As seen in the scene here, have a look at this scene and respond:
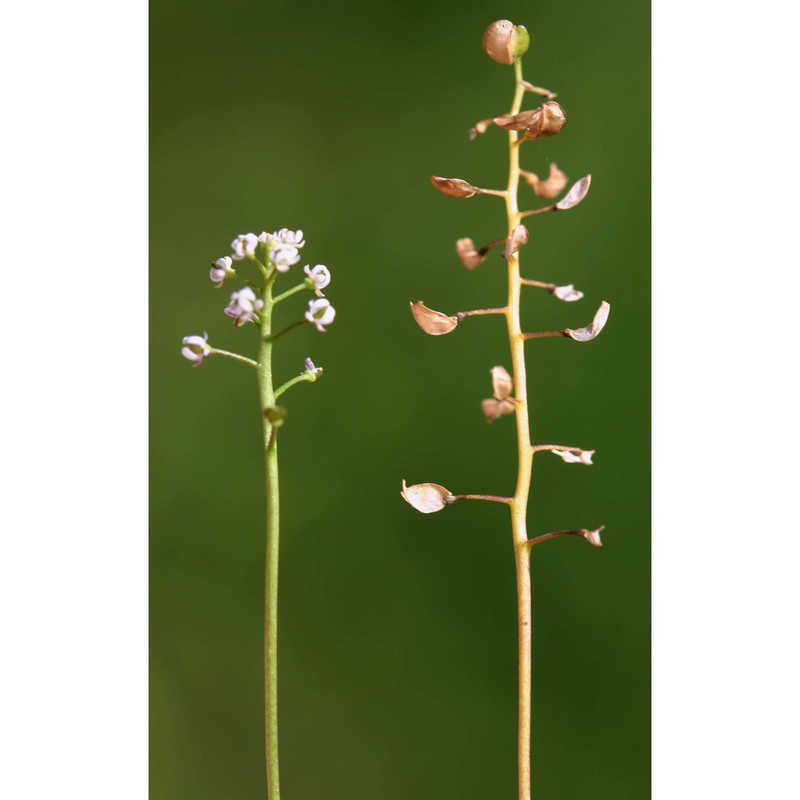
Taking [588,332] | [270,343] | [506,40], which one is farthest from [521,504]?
[506,40]

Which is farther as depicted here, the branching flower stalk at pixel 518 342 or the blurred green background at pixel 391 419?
the blurred green background at pixel 391 419

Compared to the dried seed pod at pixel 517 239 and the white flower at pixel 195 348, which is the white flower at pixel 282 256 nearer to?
the white flower at pixel 195 348

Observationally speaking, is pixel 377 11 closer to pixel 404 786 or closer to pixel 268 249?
pixel 268 249

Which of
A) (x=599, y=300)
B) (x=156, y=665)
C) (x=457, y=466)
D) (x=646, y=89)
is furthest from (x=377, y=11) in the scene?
(x=156, y=665)

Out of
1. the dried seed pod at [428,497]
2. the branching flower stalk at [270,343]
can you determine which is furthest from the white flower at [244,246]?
the dried seed pod at [428,497]

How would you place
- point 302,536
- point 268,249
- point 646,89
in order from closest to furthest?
point 268,249 < point 646,89 < point 302,536

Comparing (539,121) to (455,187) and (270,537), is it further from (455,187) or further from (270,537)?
(270,537)

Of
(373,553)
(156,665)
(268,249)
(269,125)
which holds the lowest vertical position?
(156,665)
